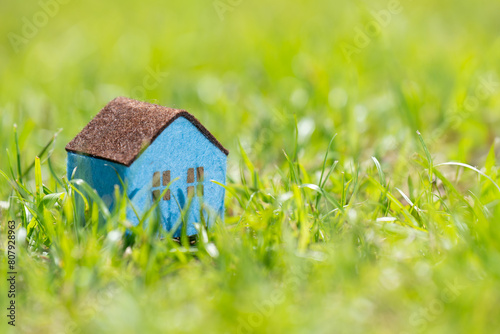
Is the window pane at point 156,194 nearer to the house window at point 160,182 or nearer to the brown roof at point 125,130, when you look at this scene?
the house window at point 160,182

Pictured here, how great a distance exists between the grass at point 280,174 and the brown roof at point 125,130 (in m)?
0.16

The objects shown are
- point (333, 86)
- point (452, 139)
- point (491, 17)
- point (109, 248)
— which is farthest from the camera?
point (491, 17)

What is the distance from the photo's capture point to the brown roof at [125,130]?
209 centimetres

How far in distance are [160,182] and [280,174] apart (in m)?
0.54

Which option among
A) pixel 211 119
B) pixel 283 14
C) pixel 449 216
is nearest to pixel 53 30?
pixel 283 14

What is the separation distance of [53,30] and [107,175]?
190 inches

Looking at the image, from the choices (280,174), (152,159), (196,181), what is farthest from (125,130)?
(280,174)

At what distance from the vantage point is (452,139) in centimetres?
383

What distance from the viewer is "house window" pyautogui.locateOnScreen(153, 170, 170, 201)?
7.09 ft

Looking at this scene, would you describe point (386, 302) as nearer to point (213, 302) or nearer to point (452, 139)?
point (213, 302)

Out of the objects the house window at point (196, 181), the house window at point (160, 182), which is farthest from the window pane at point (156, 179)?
the house window at point (196, 181)

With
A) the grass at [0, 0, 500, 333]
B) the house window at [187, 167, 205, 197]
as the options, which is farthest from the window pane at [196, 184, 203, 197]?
the grass at [0, 0, 500, 333]

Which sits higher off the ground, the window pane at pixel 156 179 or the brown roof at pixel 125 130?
the brown roof at pixel 125 130

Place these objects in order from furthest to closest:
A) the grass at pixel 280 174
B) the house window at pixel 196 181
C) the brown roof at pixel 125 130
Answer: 1. the house window at pixel 196 181
2. the brown roof at pixel 125 130
3. the grass at pixel 280 174
